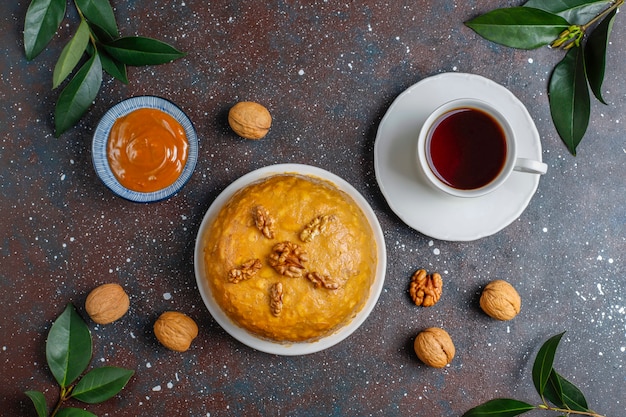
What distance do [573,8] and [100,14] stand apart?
96 centimetres

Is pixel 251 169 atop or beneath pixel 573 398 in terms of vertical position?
atop

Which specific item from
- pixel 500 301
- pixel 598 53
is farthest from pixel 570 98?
pixel 500 301

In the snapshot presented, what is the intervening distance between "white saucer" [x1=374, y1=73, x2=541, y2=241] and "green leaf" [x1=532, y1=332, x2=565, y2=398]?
0.80 feet

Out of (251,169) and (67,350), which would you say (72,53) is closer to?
(251,169)

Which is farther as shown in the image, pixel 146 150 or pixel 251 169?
pixel 251 169

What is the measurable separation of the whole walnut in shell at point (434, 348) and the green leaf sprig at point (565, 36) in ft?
1.52

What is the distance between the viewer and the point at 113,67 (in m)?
1.29

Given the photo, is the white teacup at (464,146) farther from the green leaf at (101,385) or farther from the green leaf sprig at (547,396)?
the green leaf at (101,385)

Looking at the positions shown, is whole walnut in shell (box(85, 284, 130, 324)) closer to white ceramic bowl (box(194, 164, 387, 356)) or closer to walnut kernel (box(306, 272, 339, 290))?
white ceramic bowl (box(194, 164, 387, 356))

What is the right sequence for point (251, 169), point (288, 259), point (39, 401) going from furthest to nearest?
point (251, 169)
point (39, 401)
point (288, 259)

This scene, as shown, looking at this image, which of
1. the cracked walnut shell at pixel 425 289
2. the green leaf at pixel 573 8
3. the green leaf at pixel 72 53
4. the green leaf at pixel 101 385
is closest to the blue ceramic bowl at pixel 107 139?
the green leaf at pixel 72 53

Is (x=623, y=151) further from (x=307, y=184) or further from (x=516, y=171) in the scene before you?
(x=307, y=184)

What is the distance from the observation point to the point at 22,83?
1.34 meters

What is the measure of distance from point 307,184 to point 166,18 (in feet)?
1.61
